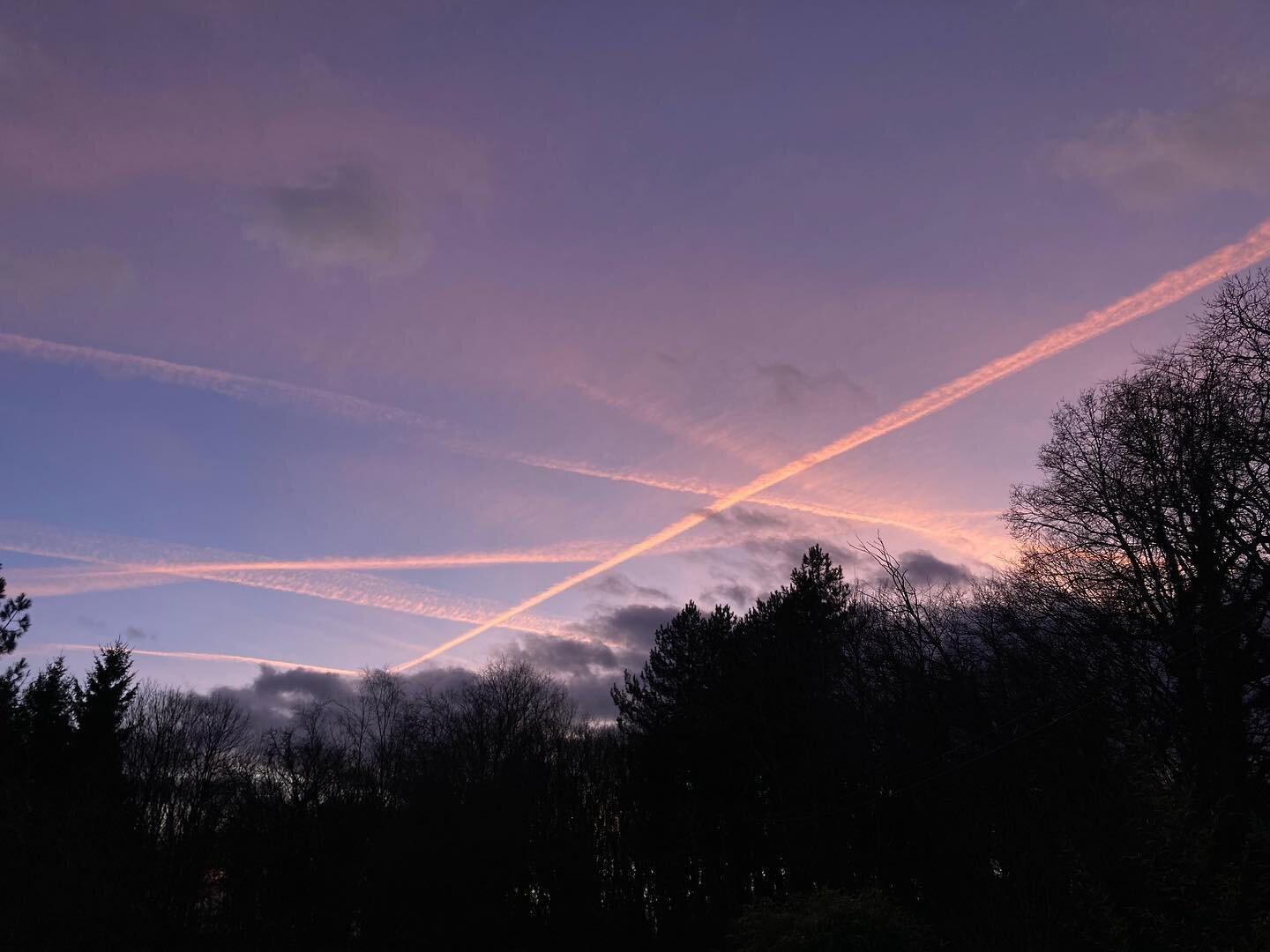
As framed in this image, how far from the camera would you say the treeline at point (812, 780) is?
23047 mm

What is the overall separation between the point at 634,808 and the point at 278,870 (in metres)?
19.6

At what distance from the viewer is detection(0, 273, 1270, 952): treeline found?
75.6 ft

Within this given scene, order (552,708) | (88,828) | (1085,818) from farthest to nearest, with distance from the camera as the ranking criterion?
(552,708), (88,828), (1085,818)

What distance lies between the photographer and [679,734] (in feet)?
143

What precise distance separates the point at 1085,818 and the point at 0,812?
98.4 feet

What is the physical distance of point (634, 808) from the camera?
161 ft

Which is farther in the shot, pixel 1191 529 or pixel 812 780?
pixel 812 780

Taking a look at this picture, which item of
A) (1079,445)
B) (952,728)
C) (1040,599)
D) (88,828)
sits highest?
(1079,445)

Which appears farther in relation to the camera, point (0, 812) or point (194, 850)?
point (194, 850)

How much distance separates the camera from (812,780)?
41.2 metres

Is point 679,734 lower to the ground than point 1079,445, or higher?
lower

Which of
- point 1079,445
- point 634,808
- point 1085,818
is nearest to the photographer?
point 1085,818

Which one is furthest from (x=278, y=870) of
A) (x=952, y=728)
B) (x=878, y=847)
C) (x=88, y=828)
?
(x=952, y=728)

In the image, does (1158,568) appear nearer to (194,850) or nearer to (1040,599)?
(1040,599)
